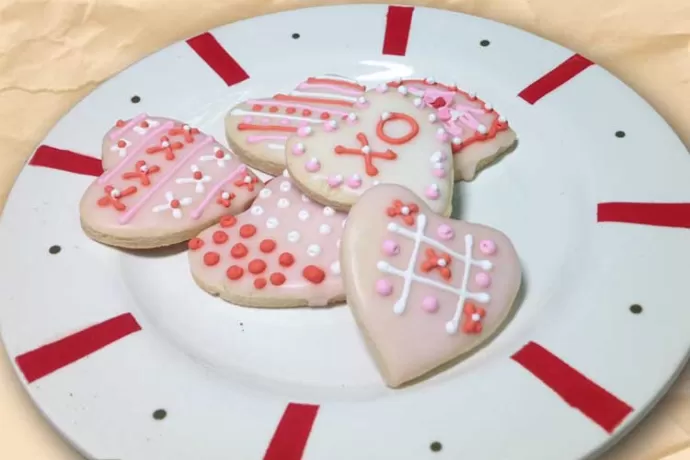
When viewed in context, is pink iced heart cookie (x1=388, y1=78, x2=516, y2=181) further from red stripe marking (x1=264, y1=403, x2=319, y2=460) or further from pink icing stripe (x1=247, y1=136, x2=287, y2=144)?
red stripe marking (x1=264, y1=403, x2=319, y2=460)

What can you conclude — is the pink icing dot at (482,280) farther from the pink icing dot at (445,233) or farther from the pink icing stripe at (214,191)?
the pink icing stripe at (214,191)

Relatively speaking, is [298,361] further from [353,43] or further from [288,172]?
[353,43]

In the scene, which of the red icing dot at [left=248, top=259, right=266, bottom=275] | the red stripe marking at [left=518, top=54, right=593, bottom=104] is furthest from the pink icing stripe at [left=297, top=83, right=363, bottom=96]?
the red icing dot at [left=248, top=259, right=266, bottom=275]

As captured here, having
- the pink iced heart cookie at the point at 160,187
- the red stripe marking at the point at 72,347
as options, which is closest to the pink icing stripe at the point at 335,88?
the pink iced heart cookie at the point at 160,187

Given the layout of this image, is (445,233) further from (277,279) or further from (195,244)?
(195,244)

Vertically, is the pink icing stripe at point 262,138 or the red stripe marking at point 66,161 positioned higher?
the pink icing stripe at point 262,138

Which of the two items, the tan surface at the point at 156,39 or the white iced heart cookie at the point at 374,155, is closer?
the white iced heart cookie at the point at 374,155

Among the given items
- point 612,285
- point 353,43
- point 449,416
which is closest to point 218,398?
point 449,416
